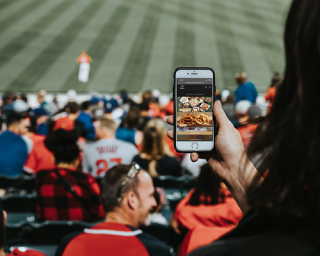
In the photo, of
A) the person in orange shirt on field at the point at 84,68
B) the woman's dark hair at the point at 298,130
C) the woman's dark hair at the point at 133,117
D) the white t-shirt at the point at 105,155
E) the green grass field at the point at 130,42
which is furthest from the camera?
the green grass field at the point at 130,42

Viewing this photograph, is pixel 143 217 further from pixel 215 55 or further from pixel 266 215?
pixel 215 55

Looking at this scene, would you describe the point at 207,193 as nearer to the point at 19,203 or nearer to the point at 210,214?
the point at 210,214

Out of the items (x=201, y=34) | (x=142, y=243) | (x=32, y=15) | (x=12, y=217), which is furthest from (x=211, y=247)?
(x=32, y=15)

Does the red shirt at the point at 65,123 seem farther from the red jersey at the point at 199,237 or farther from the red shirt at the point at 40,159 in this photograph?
the red jersey at the point at 199,237

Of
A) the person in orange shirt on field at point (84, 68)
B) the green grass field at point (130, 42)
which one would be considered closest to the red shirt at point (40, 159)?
the person in orange shirt on field at point (84, 68)

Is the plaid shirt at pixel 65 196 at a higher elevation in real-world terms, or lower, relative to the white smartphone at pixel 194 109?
lower

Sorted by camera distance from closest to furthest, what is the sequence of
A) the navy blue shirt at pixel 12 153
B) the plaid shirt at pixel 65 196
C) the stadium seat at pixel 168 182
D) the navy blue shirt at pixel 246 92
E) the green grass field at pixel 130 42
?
the plaid shirt at pixel 65 196 < the stadium seat at pixel 168 182 < the navy blue shirt at pixel 12 153 < the navy blue shirt at pixel 246 92 < the green grass field at pixel 130 42

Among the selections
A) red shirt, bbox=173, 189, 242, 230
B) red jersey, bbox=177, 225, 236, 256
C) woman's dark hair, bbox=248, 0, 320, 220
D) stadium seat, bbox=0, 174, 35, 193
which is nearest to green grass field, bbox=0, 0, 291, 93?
stadium seat, bbox=0, 174, 35, 193
